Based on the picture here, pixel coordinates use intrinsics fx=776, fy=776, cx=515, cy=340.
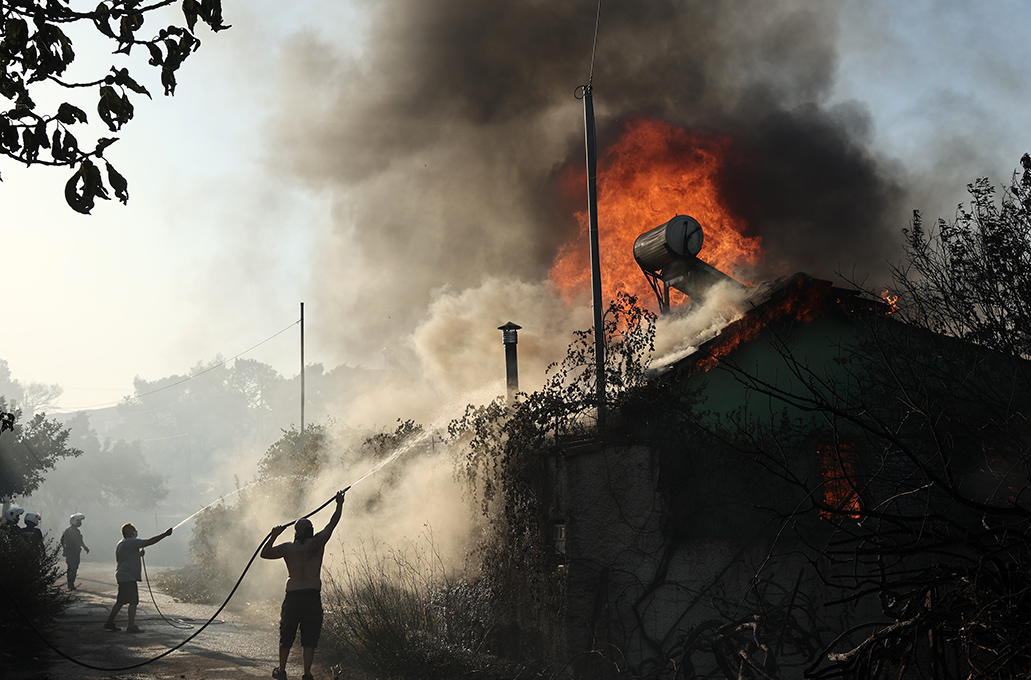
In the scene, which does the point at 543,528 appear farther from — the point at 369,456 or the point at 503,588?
the point at 369,456

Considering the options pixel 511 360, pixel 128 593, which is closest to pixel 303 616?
pixel 511 360

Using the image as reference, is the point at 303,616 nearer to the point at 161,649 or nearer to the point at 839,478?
the point at 161,649

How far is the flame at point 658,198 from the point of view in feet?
67.0

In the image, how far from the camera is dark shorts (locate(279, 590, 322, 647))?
8172 millimetres

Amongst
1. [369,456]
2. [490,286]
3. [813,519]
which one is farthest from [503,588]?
[490,286]

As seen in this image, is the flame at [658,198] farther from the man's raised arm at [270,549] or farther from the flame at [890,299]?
the man's raised arm at [270,549]

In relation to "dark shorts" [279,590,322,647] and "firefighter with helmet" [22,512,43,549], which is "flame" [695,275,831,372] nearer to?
"dark shorts" [279,590,322,647]

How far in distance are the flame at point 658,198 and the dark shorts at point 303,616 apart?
13.0 meters

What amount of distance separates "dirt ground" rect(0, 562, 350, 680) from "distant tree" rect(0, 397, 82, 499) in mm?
14220

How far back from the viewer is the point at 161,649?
32.6 feet

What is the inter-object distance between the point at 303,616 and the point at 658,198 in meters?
15.6

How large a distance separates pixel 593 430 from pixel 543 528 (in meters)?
1.46

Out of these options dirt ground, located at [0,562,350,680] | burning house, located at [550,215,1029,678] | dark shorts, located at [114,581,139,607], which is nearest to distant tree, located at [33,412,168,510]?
dirt ground, located at [0,562,350,680]

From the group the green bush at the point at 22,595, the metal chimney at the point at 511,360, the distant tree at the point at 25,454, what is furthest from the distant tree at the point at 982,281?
the distant tree at the point at 25,454
